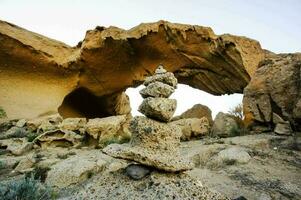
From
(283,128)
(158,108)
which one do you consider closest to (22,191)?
(158,108)

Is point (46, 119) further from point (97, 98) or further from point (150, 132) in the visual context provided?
point (150, 132)

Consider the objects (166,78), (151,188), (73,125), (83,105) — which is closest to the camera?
(151,188)

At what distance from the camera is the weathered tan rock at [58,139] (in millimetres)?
9102

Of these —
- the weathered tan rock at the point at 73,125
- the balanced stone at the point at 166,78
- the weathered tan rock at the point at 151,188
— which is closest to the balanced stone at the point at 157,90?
the balanced stone at the point at 166,78

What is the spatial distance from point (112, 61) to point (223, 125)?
6.36 m

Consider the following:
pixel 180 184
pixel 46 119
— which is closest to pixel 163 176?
pixel 180 184

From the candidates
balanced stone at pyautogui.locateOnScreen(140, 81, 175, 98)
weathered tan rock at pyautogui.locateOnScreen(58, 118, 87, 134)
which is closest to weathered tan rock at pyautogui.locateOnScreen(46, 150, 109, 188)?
balanced stone at pyautogui.locateOnScreen(140, 81, 175, 98)

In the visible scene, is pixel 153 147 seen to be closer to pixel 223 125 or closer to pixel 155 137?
pixel 155 137

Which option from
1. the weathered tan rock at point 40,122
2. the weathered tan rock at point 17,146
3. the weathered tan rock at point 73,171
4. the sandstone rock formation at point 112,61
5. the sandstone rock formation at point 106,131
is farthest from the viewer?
the sandstone rock formation at point 112,61

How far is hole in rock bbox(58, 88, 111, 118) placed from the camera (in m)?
15.6

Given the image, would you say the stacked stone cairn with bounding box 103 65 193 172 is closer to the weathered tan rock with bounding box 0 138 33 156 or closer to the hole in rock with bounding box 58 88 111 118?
the weathered tan rock with bounding box 0 138 33 156

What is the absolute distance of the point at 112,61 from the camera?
13914mm

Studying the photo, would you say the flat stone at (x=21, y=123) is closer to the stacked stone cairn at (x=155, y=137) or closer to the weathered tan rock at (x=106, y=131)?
the weathered tan rock at (x=106, y=131)

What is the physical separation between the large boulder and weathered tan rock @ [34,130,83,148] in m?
5.54
